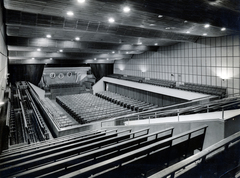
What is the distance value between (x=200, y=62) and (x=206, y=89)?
268 cm

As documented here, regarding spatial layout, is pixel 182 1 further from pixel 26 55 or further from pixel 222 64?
pixel 26 55

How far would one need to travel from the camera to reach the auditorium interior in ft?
8.66

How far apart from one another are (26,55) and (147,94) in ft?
46.1

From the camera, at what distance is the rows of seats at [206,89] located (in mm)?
14145

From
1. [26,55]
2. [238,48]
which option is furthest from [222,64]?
[26,55]

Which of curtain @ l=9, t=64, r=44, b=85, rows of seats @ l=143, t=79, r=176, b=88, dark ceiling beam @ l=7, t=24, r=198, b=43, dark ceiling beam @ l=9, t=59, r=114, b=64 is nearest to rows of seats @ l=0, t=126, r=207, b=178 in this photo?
dark ceiling beam @ l=7, t=24, r=198, b=43

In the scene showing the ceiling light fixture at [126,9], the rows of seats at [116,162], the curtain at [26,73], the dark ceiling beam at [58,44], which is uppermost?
the dark ceiling beam at [58,44]

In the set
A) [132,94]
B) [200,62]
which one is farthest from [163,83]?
[132,94]

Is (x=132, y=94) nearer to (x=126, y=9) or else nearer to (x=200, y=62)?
(x=200, y=62)

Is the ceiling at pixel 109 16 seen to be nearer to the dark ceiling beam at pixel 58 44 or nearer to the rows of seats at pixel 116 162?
the dark ceiling beam at pixel 58 44

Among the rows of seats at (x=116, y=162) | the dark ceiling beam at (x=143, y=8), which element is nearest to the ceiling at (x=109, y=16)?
the dark ceiling beam at (x=143, y=8)

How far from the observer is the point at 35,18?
347 inches

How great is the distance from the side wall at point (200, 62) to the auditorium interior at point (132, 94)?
3.2 inches

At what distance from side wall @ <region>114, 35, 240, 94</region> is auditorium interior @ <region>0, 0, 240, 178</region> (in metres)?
0.08
